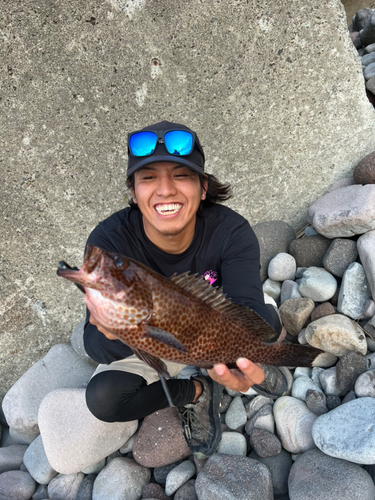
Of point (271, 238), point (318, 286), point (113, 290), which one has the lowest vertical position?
point (318, 286)

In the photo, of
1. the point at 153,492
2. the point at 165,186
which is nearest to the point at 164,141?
the point at 165,186

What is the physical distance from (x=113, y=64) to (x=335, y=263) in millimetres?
3283

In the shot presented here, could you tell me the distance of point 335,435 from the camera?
2691 millimetres

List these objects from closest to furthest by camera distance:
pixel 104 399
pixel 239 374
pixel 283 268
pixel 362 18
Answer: pixel 239 374, pixel 104 399, pixel 283 268, pixel 362 18

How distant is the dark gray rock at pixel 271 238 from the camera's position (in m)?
4.64

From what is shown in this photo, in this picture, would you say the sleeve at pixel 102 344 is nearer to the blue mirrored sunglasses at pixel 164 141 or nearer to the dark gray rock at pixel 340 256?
the blue mirrored sunglasses at pixel 164 141

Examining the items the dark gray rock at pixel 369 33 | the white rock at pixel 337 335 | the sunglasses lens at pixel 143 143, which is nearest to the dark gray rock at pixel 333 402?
the white rock at pixel 337 335

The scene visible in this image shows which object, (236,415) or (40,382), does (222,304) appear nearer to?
(236,415)

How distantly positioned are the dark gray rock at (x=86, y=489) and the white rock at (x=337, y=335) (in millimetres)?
2476

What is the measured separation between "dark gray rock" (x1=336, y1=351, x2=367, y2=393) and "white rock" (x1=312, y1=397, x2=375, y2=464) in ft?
1.02

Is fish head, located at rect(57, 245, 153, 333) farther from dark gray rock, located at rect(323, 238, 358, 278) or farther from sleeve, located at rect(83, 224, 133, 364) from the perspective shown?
dark gray rock, located at rect(323, 238, 358, 278)

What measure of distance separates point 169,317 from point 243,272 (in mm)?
1130

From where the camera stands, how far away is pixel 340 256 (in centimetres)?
405

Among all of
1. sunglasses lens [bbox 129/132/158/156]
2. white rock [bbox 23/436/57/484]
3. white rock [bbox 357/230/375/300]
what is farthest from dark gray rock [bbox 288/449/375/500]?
sunglasses lens [bbox 129/132/158/156]
